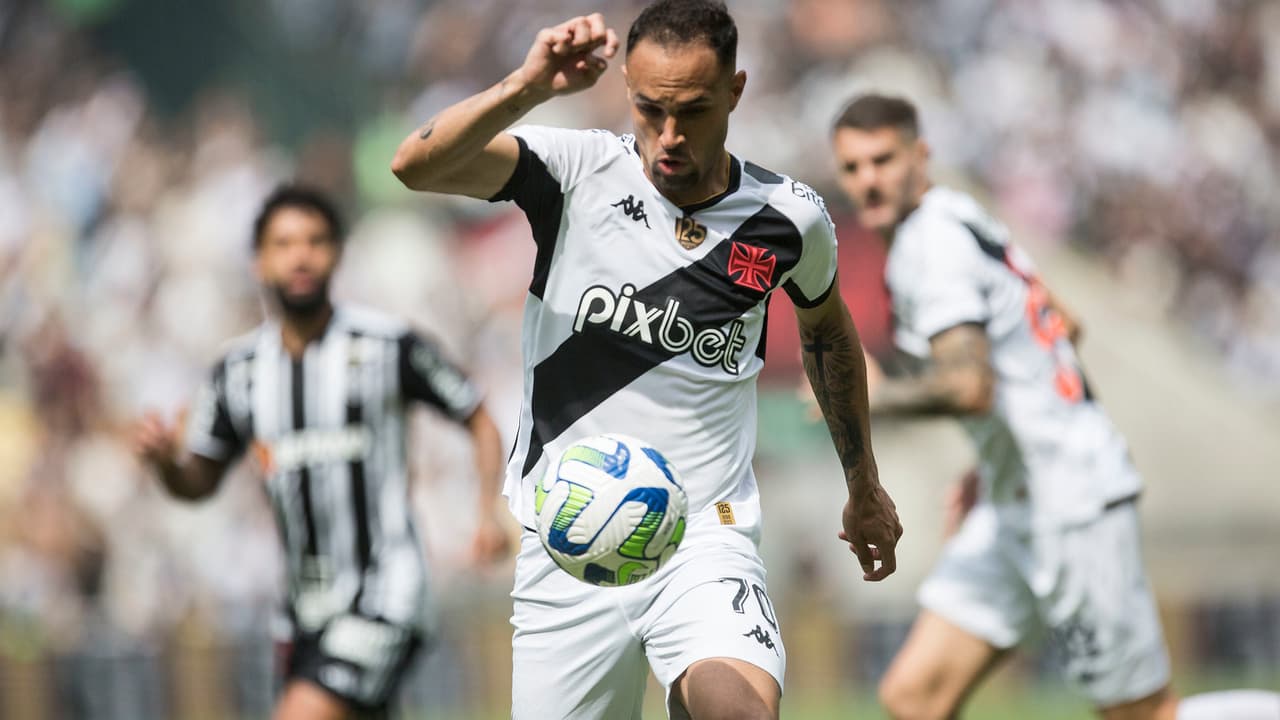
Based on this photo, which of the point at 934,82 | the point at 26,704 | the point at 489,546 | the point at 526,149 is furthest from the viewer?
the point at 934,82

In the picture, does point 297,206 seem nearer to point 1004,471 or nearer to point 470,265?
point 1004,471

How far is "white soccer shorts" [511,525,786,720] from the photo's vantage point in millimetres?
4648

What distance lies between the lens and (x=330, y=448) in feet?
23.7

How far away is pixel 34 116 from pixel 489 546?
13.8m

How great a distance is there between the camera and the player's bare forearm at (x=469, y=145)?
4219 millimetres

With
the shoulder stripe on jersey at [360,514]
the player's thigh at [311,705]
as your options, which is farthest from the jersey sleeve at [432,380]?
the player's thigh at [311,705]

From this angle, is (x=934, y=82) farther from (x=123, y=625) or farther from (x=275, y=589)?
(x=123, y=625)

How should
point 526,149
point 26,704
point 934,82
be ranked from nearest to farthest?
point 526,149, point 26,704, point 934,82

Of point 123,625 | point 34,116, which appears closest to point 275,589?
point 123,625

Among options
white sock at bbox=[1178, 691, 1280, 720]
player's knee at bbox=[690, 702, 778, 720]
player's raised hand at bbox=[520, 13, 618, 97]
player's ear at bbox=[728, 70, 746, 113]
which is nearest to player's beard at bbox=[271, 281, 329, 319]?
player's ear at bbox=[728, 70, 746, 113]

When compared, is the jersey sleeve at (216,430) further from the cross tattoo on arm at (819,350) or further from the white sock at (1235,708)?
the white sock at (1235,708)

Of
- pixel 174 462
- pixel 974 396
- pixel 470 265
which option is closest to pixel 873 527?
pixel 974 396

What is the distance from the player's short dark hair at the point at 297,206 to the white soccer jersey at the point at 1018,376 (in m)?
2.50

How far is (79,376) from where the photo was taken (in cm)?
1625
